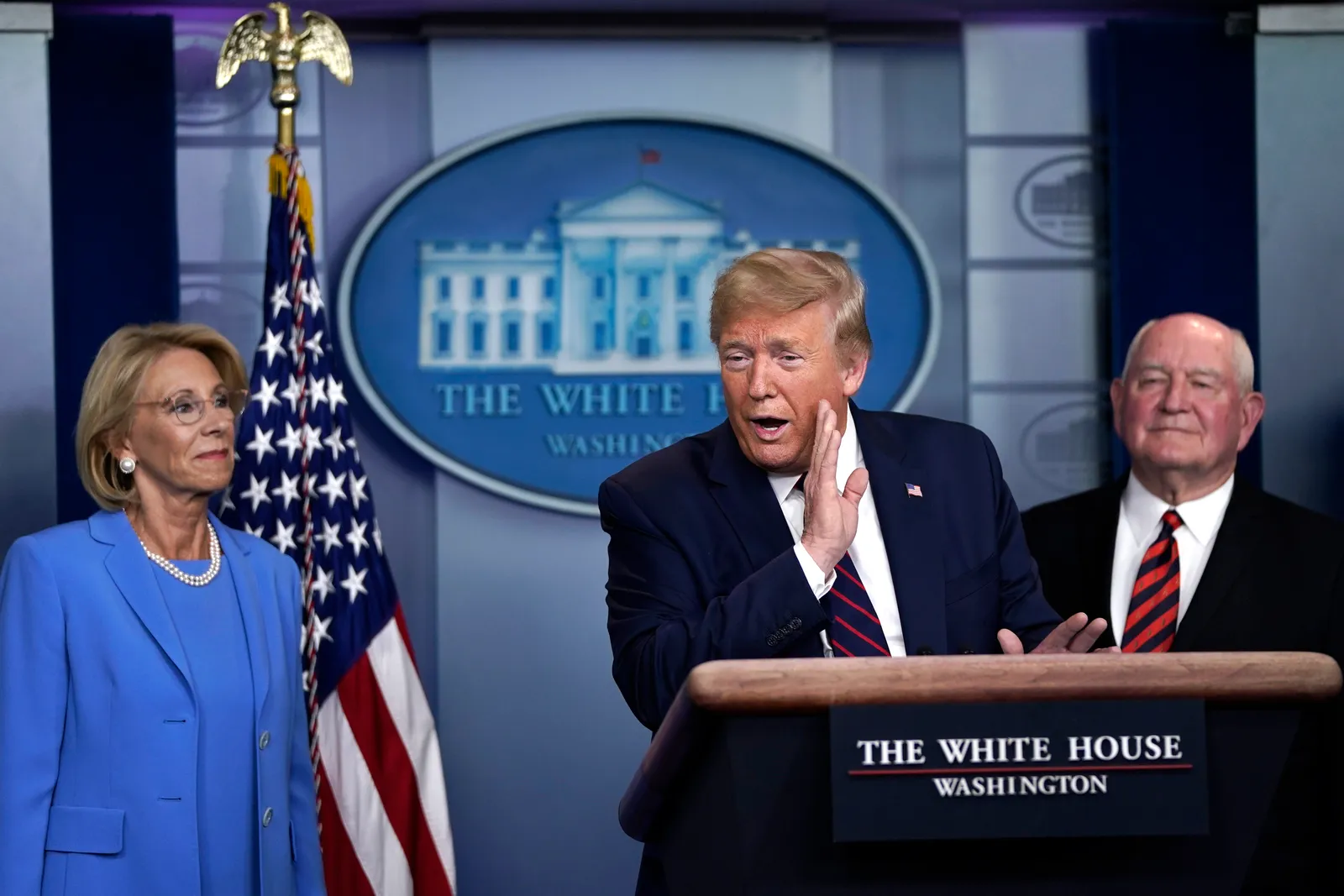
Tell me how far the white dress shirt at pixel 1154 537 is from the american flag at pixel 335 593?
1.57 m

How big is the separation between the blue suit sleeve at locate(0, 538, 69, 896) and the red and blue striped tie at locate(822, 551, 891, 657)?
1471mm

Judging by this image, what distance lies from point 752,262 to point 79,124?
2394 millimetres

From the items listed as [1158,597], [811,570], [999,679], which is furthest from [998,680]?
[1158,597]

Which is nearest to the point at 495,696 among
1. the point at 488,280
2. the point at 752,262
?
the point at 488,280

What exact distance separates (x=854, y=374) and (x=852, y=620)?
1.25 ft

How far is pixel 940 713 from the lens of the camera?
1.25m

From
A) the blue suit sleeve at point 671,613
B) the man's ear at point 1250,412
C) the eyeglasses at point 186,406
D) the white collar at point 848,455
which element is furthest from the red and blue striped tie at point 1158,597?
the eyeglasses at point 186,406

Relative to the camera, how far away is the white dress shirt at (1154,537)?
118 inches

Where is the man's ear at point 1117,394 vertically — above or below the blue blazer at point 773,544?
above

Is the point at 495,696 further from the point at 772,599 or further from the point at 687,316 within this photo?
the point at 772,599

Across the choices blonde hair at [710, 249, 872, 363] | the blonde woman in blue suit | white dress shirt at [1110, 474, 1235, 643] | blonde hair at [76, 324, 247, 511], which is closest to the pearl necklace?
the blonde woman in blue suit

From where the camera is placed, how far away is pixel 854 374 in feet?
6.95

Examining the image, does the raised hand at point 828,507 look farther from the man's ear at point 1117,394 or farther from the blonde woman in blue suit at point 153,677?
the man's ear at point 1117,394

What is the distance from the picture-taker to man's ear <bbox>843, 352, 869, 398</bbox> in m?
2.10
